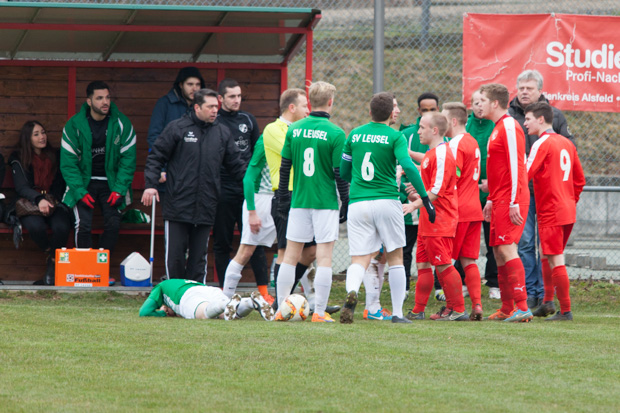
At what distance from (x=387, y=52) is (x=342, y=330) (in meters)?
19.5

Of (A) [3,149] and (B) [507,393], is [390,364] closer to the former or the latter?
(B) [507,393]

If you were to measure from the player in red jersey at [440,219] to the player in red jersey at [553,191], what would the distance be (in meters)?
0.82

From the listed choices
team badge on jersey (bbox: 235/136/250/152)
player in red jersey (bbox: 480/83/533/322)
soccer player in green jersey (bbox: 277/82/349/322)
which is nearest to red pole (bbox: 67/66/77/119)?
team badge on jersey (bbox: 235/136/250/152)

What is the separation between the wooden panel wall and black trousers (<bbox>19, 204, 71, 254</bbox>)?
79cm

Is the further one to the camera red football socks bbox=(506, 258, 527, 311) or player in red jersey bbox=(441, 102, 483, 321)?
player in red jersey bbox=(441, 102, 483, 321)

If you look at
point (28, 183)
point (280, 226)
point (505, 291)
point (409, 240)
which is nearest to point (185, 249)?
point (280, 226)

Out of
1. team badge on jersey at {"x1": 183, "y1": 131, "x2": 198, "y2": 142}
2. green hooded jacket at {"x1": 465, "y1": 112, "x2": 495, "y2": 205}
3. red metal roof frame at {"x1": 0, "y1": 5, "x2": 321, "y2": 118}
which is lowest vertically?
team badge on jersey at {"x1": 183, "y1": 131, "x2": 198, "y2": 142}

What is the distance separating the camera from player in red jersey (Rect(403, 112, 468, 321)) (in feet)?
23.5

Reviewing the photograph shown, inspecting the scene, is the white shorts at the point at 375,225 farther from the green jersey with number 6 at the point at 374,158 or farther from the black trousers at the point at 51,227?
the black trousers at the point at 51,227

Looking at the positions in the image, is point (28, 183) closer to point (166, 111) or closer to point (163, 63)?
point (166, 111)

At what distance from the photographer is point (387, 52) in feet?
81.3

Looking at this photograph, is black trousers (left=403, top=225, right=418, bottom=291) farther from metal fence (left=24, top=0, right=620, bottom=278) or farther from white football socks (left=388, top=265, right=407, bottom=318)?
metal fence (left=24, top=0, right=620, bottom=278)

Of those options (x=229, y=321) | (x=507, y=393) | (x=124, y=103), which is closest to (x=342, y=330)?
(x=229, y=321)

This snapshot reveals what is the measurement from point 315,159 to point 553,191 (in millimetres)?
2073
